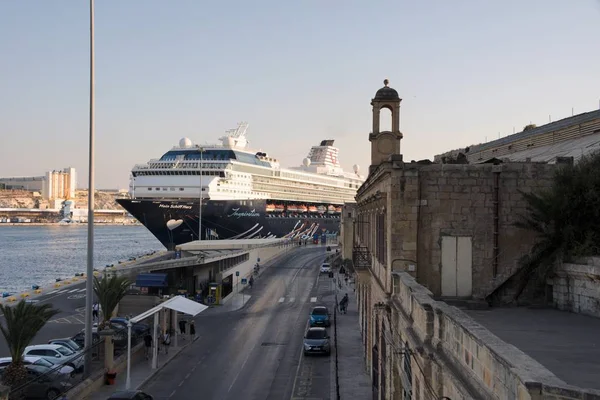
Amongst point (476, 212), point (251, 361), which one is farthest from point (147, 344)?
point (476, 212)

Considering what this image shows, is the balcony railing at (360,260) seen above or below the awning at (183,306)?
above

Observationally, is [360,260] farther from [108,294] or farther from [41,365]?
[108,294]

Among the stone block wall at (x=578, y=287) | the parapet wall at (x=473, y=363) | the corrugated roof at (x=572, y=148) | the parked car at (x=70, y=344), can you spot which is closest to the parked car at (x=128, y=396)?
the parked car at (x=70, y=344)

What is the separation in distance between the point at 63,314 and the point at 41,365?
1357 cm

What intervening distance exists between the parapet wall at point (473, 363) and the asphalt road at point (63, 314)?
18206 millimetres

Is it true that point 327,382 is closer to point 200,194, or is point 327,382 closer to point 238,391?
point 238,391

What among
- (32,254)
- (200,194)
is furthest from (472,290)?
(32,254)

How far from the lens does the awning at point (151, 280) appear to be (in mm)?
30750

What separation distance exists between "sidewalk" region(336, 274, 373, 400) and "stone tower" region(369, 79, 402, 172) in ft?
21.2

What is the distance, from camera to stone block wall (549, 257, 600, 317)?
943 cm

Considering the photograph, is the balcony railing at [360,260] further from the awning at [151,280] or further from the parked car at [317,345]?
the awning at [151,280]

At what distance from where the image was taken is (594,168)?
35.9 ft

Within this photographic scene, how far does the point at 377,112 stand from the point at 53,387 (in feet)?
38.1

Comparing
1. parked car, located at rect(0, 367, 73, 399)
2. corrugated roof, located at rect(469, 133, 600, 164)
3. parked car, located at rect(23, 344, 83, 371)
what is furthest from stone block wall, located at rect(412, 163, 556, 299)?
parked car, located at rect(23, 344, 83, 371)
